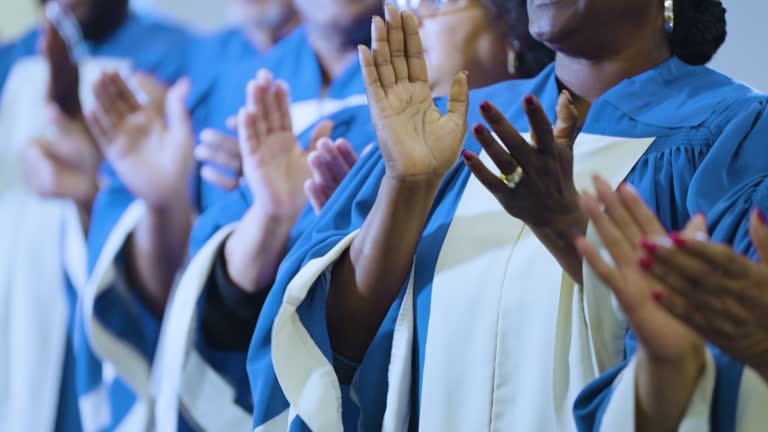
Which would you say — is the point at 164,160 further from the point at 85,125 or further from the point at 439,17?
the point at 439,17

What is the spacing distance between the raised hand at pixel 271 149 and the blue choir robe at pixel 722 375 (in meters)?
0.58

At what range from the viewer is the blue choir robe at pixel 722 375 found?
78 centimetres

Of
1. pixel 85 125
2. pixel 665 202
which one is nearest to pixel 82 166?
pixel 85 125

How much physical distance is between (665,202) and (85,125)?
139 cm

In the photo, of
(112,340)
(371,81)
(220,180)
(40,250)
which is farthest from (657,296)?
(40,250)

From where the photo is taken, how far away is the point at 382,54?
0.98 m

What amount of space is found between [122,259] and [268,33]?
1.83 feet

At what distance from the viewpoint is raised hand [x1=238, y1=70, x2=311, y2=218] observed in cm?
132

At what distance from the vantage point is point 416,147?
966 millimetres

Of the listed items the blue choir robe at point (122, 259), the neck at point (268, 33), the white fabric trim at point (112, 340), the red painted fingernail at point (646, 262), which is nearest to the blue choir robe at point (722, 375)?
the red painted fingernail at point (646, 262)

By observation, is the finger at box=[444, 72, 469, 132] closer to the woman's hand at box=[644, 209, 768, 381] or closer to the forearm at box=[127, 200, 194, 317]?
the woman's hand at box=[644, 209, 768, 381]

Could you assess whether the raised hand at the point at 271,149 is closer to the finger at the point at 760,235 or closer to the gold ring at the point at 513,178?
the gold ring at the point at 513,178

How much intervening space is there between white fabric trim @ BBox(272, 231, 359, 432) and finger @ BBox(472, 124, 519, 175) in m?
0.23

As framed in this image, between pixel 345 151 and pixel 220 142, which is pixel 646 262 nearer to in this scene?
pixel 345 151
